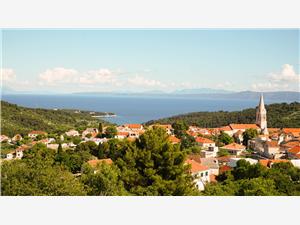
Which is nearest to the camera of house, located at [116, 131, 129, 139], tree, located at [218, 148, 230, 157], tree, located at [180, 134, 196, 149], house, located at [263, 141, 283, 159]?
house, located at [263, 141, 283, 159]

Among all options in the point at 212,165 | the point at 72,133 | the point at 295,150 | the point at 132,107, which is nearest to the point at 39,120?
the point at 72,133

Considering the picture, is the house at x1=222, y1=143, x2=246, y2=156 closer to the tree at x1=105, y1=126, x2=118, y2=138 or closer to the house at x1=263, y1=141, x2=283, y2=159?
the house at x1=263, y1=141, x2=283, y2=159

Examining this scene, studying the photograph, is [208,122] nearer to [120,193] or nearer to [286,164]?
[286,164]

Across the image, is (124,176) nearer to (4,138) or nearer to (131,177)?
(131,177)

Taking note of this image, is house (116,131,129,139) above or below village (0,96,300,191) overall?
above

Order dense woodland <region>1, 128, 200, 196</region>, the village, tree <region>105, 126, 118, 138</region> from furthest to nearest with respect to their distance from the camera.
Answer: tree <region>105, 126, 118, 138</region> < the village < dense woodland <region>1, 128, 200, 196</region>

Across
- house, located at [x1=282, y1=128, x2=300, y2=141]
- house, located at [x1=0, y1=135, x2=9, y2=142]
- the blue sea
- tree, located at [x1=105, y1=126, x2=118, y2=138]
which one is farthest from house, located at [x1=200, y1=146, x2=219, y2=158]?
house, located at [x1=0, y1=135, x2=9, y2=142]
